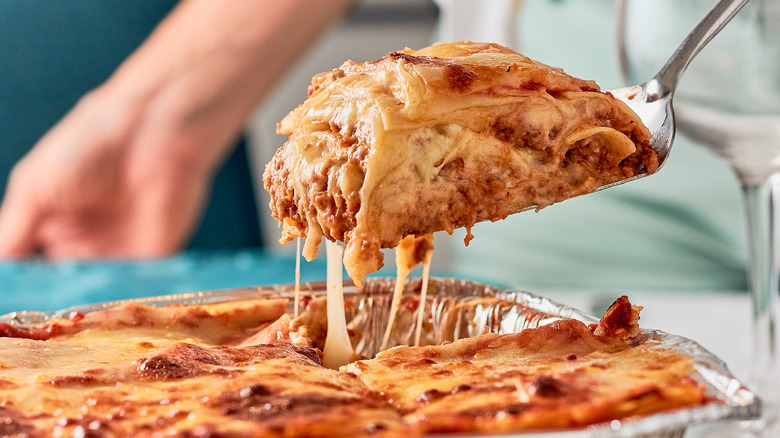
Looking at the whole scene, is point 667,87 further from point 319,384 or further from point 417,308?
point 319,384

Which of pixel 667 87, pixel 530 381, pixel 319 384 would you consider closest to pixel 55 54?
pixel 667 87

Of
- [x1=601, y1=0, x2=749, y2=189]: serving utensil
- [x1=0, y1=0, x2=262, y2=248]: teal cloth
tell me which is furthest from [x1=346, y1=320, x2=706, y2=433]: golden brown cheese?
[x1=0, y1=0, x2=262, y2=248]: teal cloth

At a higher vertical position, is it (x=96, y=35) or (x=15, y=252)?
(x=96, y=35)

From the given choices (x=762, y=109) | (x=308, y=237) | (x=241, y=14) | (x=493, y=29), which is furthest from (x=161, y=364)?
(x=241, y=14)

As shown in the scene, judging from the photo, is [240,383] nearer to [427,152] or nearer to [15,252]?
[427,152]

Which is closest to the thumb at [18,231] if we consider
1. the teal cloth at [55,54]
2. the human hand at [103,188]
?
the human hand at [103,188]

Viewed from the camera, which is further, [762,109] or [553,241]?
[553,241]

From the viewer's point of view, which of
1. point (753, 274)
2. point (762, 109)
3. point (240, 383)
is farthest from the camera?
point (753, 274)
